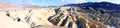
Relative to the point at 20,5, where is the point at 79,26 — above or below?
below

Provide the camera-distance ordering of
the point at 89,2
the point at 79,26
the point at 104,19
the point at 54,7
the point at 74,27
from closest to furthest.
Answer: the point at 74,27
the point at 79,26
the point at 54,7
the point at 104,19
the point at 89,2

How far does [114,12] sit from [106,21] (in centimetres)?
605

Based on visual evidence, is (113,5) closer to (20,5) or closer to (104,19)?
(104,19)

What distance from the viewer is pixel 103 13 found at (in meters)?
45.9

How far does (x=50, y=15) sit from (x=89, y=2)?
58.1 ft

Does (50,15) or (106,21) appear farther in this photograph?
(106,21)

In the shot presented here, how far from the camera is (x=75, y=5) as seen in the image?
49.1 metres

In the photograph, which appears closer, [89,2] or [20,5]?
[20,5]

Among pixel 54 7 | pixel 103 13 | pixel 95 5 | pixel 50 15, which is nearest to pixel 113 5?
pixel 95 5

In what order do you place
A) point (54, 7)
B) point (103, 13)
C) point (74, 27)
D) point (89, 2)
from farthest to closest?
point (89, 2), point (103, 13), point (54, 7), point (74, 27)

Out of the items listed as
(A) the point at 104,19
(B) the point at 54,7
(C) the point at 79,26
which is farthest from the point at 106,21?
(C) the point at 79,26

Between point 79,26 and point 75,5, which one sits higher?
point 75,5

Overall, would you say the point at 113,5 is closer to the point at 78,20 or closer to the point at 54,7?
the point at 54,7

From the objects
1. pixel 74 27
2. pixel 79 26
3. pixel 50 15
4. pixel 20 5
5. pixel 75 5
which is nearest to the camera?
pixel 74 27
